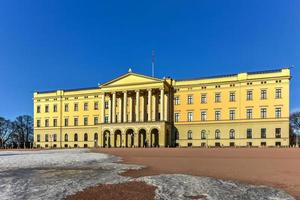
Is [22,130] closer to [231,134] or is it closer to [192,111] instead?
[192,111]

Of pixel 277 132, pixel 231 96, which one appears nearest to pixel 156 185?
pixel 277 132

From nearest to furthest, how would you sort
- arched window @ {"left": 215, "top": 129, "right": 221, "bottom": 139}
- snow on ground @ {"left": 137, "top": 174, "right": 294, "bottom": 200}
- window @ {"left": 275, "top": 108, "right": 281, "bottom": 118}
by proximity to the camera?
snow on ground @ {"left": 137, "top": 174, "right": 294, "bottom": 200} < window @ {"left": 275, "top": 108, "right": 281, "bottom": 118} < arched window @ {"left": 215, "top": 129, "right": 221, "bottom": 139}

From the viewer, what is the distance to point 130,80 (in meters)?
76.8

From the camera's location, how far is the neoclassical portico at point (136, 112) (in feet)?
237

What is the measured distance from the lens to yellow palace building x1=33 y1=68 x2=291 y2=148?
6819cm

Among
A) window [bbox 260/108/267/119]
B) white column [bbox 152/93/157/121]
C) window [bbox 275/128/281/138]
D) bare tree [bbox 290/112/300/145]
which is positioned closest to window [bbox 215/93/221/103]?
window [bbox 260/108/267/119]

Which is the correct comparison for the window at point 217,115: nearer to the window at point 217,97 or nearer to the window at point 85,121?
the window at point 217,97

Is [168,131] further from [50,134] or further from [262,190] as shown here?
[262,190]

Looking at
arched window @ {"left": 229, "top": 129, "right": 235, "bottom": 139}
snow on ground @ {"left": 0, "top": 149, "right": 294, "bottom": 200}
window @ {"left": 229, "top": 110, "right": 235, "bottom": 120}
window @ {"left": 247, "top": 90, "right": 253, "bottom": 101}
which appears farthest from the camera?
window @ {"left": 229, "top": 110, "right": 235, "bottom": 120}

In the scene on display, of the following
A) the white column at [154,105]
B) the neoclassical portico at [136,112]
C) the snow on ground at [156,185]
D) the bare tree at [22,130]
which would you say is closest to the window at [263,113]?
the neoclassical portico at [136,112]

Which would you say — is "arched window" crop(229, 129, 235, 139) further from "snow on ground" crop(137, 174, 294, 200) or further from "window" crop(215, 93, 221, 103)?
"snow on ground" crop(137, 174, 294, 200)

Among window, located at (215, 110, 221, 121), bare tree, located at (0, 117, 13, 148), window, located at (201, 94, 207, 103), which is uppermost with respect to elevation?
window, located at (201, 94, 207, 103)

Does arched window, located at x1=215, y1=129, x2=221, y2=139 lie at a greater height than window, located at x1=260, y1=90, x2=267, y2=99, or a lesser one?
lesser

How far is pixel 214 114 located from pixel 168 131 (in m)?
11.5
